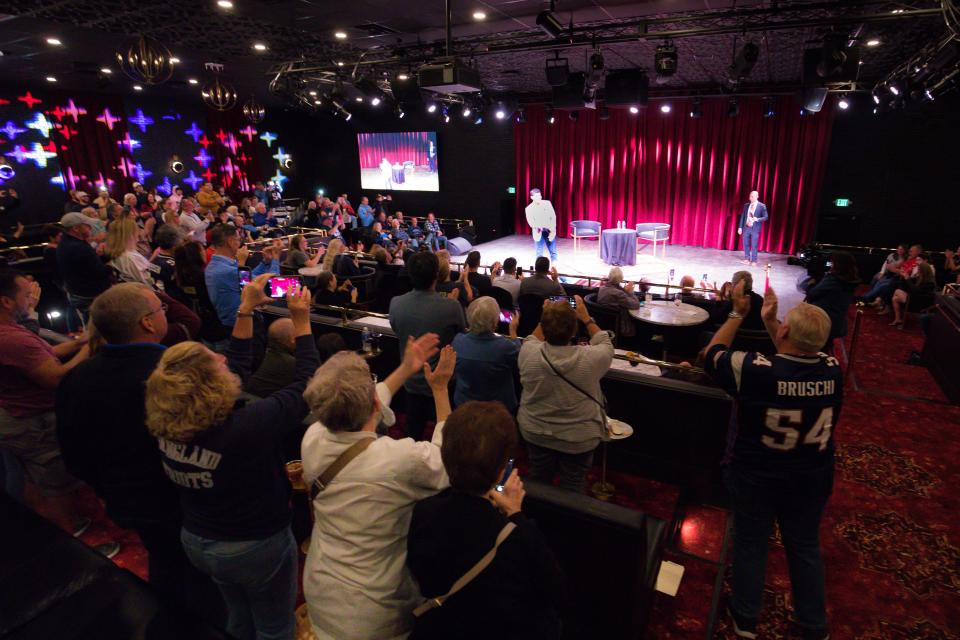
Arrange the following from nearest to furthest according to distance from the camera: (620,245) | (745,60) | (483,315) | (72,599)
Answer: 1. (72,599)
2. (483,315)
3. (745,60)
4. (620,245)

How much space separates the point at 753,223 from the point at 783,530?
31.4ft

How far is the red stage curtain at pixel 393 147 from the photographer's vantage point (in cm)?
1523

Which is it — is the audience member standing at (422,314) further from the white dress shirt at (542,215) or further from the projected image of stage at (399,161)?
the projected image of stage at (399,161)

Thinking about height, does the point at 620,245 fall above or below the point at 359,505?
below

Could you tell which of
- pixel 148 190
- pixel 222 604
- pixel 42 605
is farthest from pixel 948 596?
pixel 148 190

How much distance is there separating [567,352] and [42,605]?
82.0 inches

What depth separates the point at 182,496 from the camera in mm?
1577

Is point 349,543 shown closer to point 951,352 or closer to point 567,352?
point 567,352

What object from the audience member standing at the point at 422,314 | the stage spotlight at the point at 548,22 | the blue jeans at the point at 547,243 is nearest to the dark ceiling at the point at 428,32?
the stage spotlight at the point at 548,22

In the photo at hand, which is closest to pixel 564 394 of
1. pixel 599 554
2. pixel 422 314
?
pixel 599 554

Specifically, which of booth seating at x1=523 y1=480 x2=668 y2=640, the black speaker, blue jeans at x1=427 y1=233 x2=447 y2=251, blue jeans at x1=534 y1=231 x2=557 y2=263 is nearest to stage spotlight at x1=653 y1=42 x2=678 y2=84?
the black speaker

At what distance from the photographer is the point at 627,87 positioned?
760 cm

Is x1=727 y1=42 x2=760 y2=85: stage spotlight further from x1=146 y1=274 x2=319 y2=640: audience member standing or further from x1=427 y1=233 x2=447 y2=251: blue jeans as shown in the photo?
x1=427 y1=233 x2=447 y2=251: blue jeans

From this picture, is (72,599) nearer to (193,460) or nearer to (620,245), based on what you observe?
(193,460)
